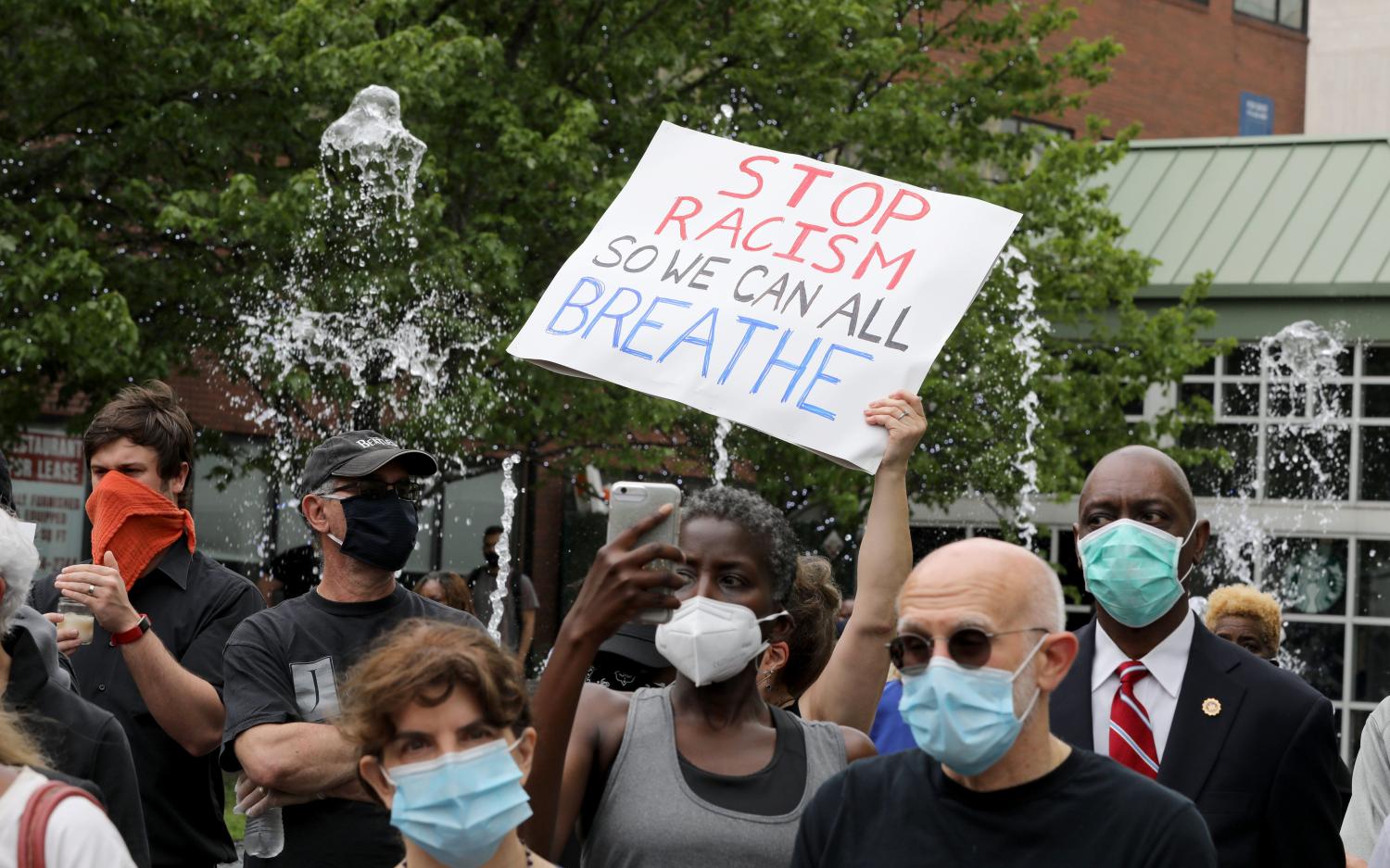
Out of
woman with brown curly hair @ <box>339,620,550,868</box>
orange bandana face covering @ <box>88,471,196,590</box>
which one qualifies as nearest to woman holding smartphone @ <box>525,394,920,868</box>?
woman with brown curly hair @ <box>339,620,550,868</box>

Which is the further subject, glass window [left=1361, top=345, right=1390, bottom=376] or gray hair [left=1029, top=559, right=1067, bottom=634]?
glass window [left=1361, top=345, right=1390, bottom=376]

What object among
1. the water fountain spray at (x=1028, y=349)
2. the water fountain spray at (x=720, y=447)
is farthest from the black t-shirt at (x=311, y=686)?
the water fountain spray at (x=1028, y=349)

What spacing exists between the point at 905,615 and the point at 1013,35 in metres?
18.0

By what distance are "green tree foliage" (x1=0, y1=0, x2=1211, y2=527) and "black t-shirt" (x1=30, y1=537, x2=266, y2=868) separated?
8904 millimetres

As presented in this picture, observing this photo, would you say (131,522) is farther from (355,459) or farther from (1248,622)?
(1248,622)

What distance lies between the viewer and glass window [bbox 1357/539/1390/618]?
2252cm

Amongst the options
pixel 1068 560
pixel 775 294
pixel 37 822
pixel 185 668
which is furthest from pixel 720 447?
pixel 37 822

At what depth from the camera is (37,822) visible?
104 inches

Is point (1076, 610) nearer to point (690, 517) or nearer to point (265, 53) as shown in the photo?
point (265, 53)

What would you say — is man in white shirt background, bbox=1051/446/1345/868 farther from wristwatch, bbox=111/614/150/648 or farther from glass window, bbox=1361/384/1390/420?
glass window, bbox=1361/384/1390/420

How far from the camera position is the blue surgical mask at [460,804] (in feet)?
9.78

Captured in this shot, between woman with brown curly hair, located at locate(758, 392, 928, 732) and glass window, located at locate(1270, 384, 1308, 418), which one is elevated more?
glass window, located at locate(1270, 384, 1308, 418)

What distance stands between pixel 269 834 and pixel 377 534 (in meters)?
0.81

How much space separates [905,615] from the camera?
3162 millimetres
